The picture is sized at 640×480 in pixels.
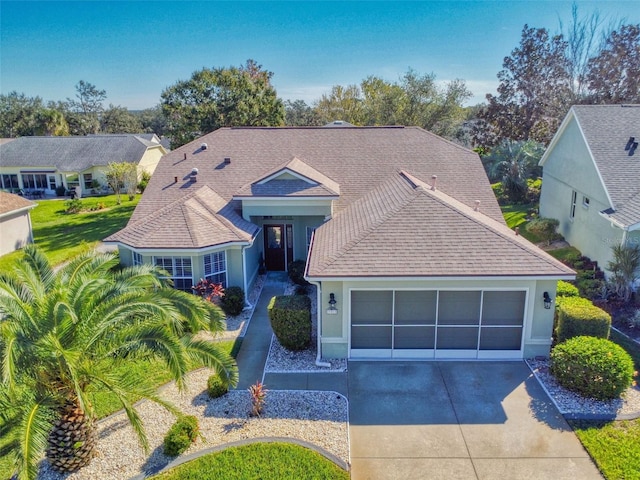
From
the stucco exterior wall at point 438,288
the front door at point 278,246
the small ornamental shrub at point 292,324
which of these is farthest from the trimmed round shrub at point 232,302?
the front door at point 278,246

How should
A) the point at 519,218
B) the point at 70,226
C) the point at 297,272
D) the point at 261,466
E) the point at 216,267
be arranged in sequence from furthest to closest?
the point at 70,226
the point at 519,218
the point at 297,272
the point at 216,267
the point at 261,466

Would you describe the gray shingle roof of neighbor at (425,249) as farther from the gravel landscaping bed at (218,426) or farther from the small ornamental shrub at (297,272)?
the small ornamental shrub at (297,272)

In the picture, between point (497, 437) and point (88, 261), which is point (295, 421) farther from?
point (88, 261)

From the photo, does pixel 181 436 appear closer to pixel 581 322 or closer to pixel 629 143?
pixel 581 322

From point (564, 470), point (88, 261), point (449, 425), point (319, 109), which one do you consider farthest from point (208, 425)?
point (319, 109)

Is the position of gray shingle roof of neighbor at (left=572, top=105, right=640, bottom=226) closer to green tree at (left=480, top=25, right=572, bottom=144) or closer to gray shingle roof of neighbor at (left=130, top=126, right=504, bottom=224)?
gray shingle roof of neighbor at (left=130, top=126, right=504, bottom=224)

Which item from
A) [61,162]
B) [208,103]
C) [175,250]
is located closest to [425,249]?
[175,250]
